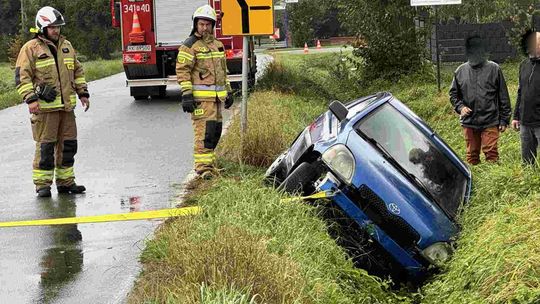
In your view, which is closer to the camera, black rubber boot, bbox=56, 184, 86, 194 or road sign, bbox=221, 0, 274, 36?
black rubber boot, bbox=56, 184, 86, 194

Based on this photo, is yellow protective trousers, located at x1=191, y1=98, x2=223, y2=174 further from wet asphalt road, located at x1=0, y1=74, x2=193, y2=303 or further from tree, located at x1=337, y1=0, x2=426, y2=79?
tree, located at x1=337, y1=0, x2=426, y2=79

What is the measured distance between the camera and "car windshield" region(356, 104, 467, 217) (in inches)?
251

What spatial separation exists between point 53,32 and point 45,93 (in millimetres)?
598

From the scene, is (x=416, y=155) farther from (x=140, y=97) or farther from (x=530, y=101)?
(x=140, y=97)

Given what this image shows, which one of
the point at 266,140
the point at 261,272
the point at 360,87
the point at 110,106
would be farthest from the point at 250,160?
A: the point at 110,106

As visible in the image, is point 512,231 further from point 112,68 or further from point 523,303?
point 112,68

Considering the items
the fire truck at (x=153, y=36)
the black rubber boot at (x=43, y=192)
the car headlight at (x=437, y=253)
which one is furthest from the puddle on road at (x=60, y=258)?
the fire truck at (x=153, y=36)

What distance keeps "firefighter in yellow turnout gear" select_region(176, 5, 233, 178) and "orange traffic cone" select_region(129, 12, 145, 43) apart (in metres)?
8.75

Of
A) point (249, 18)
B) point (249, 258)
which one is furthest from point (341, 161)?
point (249, 18)

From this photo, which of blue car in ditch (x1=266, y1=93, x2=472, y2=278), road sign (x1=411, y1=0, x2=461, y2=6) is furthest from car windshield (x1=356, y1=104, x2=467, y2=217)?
road sign (x1=411, y1=0, x2=461, y2=6)

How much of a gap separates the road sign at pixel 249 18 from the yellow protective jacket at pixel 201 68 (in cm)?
31

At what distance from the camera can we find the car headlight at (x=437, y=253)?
236 inches

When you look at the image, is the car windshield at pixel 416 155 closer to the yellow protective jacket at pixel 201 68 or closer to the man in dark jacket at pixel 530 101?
the man in dark jacket at pixel 530 101

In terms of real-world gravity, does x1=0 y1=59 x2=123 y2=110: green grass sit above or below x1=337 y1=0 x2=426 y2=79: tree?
below
